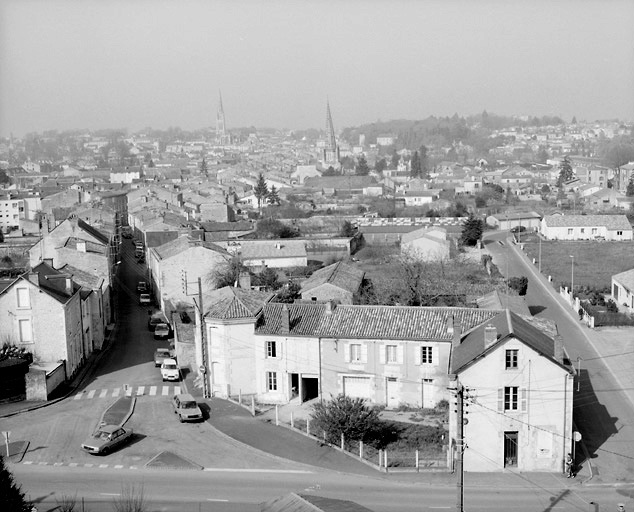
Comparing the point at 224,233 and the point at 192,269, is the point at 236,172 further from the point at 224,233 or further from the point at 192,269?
the point at 192,269

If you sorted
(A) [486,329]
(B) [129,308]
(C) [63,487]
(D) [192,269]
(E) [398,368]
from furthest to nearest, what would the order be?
(B) [129,308] < (D) [192,269] < (E) [398,368] < (A) [486,329] < (C) [63,487]

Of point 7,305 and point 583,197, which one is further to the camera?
point 583,197

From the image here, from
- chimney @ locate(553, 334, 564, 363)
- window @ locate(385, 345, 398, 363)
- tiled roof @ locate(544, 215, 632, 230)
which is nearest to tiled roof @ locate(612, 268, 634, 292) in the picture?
window @ locate(385, 345, 398, 363)

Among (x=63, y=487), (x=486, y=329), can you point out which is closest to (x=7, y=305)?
(x=63, y=487)

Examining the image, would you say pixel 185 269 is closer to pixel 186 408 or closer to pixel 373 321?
pixel 186 408

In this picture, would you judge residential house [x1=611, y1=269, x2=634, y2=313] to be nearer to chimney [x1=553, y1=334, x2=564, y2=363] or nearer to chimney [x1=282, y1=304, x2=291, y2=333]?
chimney [x1=553, y1=334, x2=564, y2=363]

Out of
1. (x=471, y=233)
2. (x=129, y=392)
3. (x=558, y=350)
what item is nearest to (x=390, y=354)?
(x=558, y=350)
